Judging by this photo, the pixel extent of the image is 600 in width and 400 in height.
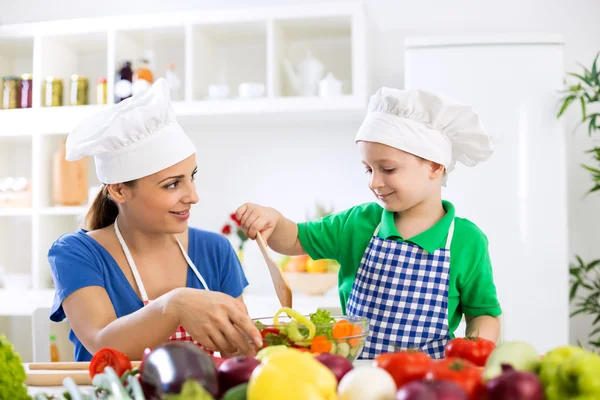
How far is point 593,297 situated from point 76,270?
7.70 feet

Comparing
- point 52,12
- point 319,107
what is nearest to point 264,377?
point 319,107

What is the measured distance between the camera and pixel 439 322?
4.45 ft

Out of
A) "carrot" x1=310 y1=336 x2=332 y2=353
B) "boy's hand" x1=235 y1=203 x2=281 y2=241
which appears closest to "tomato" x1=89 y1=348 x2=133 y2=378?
"carrot" x1=310 y1=336 x2=332 y2=353

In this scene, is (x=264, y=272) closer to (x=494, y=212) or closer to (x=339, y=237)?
(x=494, y=212)

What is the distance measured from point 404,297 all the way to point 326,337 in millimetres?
488

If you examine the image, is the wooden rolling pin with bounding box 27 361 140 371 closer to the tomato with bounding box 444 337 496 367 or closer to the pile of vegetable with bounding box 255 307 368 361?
the pile of vegetable with bounding box 255 307 368 361

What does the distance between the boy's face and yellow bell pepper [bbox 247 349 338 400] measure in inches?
33.0

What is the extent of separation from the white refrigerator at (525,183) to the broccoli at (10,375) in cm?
207

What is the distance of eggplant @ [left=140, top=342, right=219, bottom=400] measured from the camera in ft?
1.91

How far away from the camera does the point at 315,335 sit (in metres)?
0.93

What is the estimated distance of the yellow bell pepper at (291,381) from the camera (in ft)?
1.72

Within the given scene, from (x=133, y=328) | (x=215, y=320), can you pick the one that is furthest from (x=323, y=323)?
(x=133, y=328)

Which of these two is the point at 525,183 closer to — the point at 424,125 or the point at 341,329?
the point at 424,125

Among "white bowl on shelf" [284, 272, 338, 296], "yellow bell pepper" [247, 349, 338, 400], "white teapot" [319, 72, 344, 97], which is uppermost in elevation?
"white teapot" [319, 72, 344, 97]
